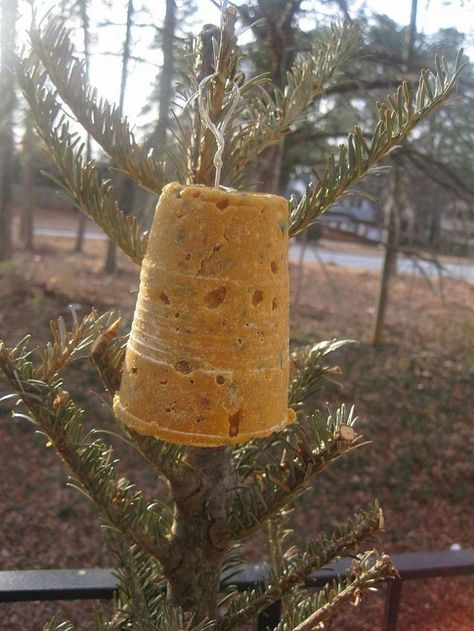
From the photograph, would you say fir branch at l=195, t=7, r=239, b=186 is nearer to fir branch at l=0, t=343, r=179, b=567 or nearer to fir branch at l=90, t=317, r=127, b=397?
fir branch at l=90, t=317, r=127, b=397

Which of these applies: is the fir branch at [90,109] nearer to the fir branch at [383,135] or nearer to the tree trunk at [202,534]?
the fir branch at [383,135]

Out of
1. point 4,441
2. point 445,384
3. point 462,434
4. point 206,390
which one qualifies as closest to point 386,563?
point 206,390

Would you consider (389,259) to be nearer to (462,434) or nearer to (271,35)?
(462,434)

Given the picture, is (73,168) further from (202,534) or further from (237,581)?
(237,581)

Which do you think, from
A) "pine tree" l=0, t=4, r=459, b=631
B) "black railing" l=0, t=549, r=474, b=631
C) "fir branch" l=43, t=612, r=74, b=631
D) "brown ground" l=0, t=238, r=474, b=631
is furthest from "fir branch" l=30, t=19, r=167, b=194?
"brown ground" l=0, t=238, r=474, b=631

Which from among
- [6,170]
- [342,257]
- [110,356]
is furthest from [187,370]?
[342,257]

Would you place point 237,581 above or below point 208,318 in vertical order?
below
